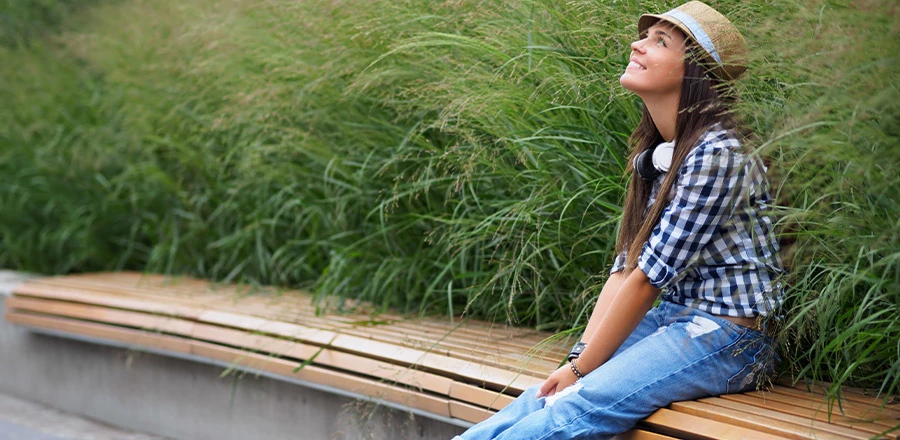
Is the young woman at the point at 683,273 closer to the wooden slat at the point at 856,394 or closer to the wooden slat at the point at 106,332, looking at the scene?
the wooden slat at the point at 856,394

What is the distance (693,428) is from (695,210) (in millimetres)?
508

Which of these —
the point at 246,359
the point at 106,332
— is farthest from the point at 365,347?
the point at 106,332

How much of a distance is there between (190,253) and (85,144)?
1.16 metres

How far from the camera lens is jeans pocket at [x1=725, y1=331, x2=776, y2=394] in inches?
91.4

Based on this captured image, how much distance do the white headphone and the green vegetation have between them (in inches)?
9.3

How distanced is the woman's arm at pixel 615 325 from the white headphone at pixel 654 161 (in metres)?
0.30

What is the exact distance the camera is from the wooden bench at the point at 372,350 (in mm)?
2162

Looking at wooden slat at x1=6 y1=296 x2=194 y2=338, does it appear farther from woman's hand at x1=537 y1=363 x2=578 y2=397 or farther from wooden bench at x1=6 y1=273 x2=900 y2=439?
woman's hand at x1=537 y1=363 x2=578 y2=397

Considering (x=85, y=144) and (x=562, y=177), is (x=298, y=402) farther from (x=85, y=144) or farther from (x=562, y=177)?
(x=85, y=144)

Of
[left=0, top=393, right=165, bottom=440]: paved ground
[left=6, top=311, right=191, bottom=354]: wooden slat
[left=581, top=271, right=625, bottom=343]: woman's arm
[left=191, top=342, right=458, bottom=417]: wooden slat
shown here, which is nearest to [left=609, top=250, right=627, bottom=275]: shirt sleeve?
[left=581, top=271, right=625, bottom=343]: woman's arm

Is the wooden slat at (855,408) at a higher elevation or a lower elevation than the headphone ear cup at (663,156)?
lower

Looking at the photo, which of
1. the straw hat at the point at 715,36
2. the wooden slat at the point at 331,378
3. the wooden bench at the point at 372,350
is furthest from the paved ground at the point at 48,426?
the straw hat at the point at 715,36

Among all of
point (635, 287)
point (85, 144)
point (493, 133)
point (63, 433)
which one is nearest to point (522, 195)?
point (493, 133)

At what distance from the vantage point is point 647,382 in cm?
222
